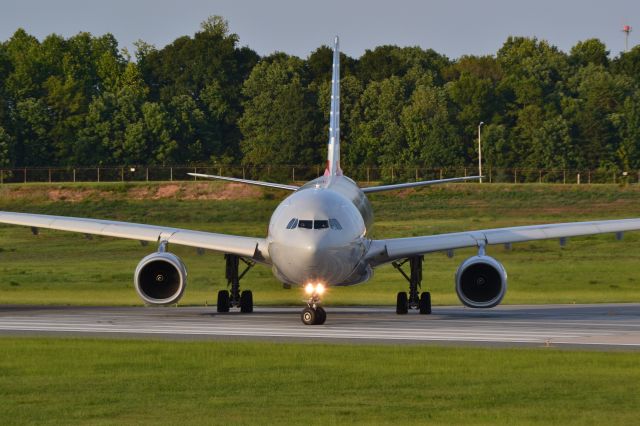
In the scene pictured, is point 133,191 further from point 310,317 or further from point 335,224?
point 335,224

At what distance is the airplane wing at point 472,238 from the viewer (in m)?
35.9

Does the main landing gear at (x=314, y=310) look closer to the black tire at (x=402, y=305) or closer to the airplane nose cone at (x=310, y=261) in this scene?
the airplane nose cone at (x=310, y=261)

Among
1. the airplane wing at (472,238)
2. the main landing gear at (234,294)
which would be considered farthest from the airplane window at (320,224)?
the main landing gear at (234,294)

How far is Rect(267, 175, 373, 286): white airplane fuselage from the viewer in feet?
101

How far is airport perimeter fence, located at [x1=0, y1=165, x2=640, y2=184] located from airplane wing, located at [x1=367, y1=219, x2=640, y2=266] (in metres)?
60.3

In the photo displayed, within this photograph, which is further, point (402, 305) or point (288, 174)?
point (288, 174)

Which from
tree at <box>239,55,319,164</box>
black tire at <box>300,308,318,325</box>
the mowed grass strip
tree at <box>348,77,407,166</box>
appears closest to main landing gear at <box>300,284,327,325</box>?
black tire at <box>300,308,318,325</box>

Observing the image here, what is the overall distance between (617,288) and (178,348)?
28.2 m

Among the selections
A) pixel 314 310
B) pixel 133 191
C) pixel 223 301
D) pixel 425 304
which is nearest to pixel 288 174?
pixel 133 191

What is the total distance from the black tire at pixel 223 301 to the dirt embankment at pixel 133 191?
45820 mm

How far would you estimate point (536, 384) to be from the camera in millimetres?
19922

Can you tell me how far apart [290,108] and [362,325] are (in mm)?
90060

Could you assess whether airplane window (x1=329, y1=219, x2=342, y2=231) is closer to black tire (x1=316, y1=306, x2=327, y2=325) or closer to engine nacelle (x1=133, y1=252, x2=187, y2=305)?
black tire (x1=316, y1=306, x2=327, y2=325)

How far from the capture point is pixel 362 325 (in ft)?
104
